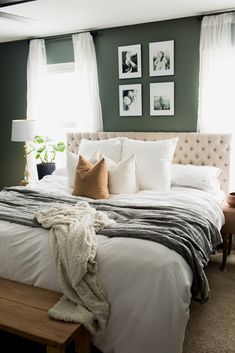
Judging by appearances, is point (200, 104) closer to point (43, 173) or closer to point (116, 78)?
point (116, 78)

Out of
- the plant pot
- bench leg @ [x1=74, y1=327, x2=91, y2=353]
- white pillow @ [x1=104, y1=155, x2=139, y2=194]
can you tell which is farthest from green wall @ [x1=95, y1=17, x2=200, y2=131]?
bench leg @ [x1=74, y1=327, x2=91, y2=353]

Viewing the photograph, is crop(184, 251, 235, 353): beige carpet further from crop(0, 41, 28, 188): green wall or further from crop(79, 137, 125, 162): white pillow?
crop(0, 41, 28, 188): green wall

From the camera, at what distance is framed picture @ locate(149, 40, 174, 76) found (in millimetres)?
3996

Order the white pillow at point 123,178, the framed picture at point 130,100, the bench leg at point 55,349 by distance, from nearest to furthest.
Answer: the bench leg at point 55,349 → the white pillow at point 123,178 → the framed picture at point 130,100

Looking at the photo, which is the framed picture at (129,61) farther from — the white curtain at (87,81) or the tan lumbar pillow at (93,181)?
the tan lumbar pillow at (93,181)

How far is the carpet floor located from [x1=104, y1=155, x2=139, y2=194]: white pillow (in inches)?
45.2

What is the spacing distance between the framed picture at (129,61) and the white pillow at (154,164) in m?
1.10

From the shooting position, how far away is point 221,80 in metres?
3.72

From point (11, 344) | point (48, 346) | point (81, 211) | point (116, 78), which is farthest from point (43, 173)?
point (48, 346)

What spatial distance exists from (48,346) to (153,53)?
3.44 meters

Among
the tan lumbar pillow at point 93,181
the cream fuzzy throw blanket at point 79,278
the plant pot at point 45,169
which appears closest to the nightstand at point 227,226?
the tan lumbar pillow at point 93,181

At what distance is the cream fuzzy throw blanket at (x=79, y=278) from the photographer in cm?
183

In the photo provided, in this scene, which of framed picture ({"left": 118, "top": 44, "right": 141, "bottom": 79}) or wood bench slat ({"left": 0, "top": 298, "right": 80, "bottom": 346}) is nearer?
wood bench slat ({"left": 0, "top": 298, "right": 80, "bottom": 346})

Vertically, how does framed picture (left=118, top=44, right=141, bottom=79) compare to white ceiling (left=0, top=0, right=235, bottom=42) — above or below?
below
